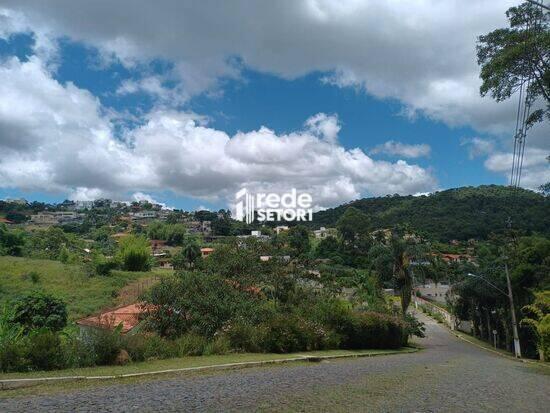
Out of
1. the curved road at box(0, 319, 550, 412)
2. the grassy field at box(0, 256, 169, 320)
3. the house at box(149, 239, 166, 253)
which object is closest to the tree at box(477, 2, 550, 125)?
the curved road at box(0, 319, 550, 412)

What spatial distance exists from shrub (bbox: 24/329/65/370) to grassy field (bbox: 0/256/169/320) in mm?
42336

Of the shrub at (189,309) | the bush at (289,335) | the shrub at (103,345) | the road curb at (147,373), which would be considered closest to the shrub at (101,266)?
the shrub at (189,309)

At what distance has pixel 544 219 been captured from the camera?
290ft

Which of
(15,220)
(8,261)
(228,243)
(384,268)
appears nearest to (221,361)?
(228,243)

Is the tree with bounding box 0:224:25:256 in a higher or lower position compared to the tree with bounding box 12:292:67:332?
higher

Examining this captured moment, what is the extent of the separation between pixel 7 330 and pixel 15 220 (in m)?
196

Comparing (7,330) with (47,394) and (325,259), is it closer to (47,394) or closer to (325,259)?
(47,394)

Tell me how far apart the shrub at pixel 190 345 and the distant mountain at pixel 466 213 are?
85636 mm

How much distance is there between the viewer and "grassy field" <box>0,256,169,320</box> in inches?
2243

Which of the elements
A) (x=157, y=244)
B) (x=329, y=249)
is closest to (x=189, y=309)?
(x=329, y=249)

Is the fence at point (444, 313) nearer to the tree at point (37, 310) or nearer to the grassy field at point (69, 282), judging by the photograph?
the grassy field at point (69, 282)

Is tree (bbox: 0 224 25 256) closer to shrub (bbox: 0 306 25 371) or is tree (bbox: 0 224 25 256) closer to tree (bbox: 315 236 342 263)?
tree (bbox: 315 236 342 263)

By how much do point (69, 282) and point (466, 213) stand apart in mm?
105591

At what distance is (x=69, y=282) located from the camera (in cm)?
6694
